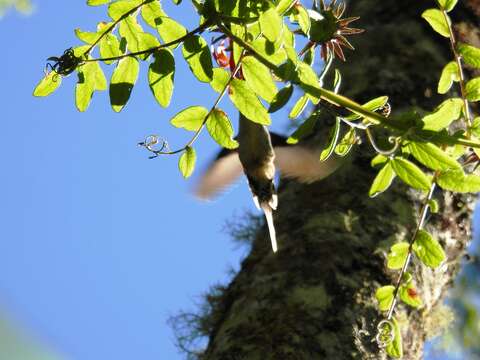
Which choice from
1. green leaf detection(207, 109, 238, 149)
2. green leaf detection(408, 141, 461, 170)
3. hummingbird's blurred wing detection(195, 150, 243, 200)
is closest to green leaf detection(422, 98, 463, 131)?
green leaf detection(408, 141, 461, 170)

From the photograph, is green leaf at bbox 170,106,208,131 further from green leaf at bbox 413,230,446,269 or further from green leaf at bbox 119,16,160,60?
green leaf at bbox 413,230,446,269

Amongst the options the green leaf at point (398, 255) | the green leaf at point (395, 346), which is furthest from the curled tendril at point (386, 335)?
the green leaf at point (398, 255)

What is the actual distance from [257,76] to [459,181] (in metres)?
0.40

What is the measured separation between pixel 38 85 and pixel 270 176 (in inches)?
25.4

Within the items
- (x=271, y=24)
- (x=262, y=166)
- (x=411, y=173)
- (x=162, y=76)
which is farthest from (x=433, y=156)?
(x=262, y=166)

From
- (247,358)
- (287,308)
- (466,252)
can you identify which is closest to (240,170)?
(287,308)

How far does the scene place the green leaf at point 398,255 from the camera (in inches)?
55.0

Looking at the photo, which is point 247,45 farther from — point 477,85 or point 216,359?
point 216,359

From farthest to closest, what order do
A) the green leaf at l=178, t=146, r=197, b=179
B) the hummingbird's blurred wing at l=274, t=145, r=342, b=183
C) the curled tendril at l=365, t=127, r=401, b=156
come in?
the hummingbird's blurred wing at l=274, t=145, r=342, b=183, the green leaf at l=178, t=146, r=197, b=179, the curled tendril at l=365, t=127, r=401, b=156

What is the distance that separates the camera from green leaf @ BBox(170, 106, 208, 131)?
1116 mm

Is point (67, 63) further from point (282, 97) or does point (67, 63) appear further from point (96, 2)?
point (282, 97)

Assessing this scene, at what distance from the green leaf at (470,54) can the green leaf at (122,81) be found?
1.75 feet

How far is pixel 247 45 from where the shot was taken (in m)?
0.97

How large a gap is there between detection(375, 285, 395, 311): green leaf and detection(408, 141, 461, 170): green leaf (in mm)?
500
